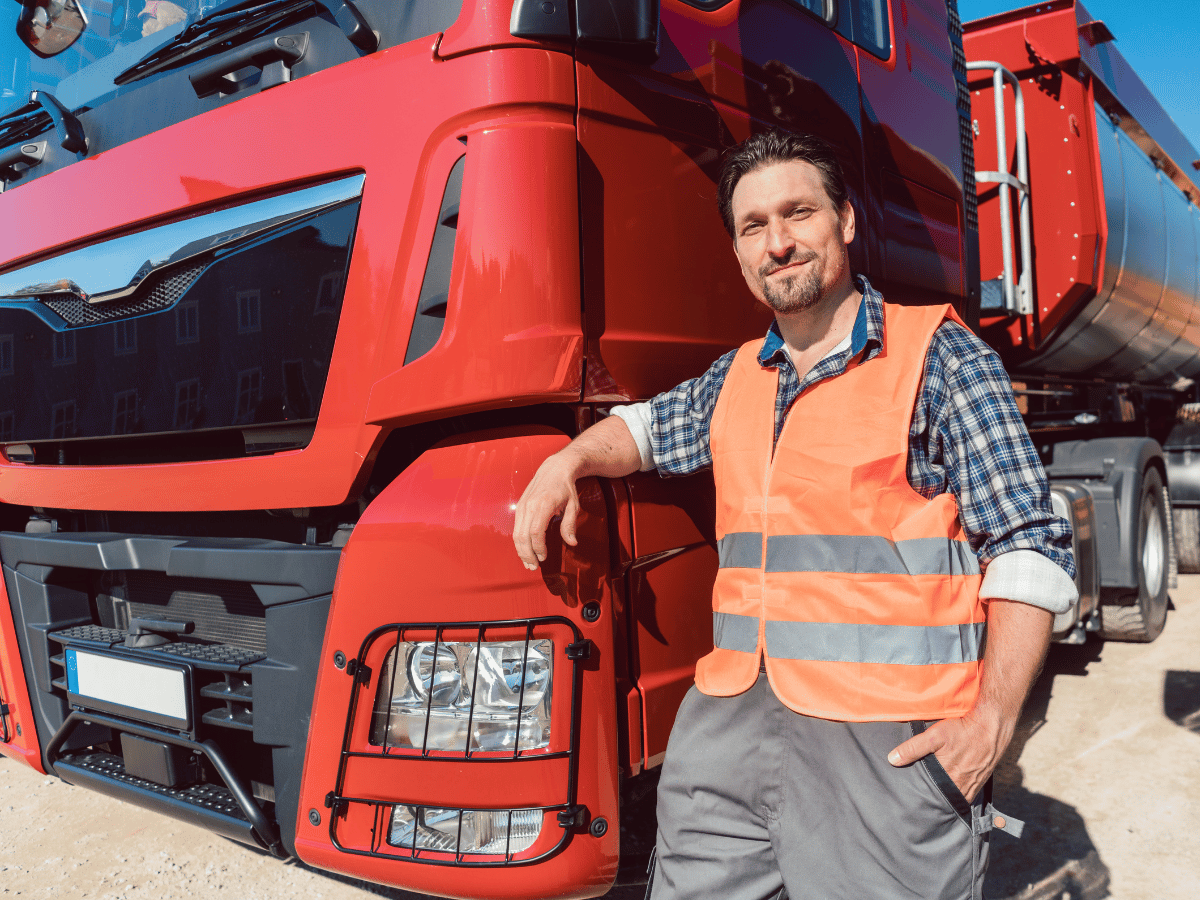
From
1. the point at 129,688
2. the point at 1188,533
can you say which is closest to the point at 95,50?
the point at 129,688

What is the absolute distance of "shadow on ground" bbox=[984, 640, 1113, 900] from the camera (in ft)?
8.05

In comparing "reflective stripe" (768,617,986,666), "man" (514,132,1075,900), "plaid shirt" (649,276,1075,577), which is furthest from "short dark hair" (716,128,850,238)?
"reflective stripe" (768,617,986,666)

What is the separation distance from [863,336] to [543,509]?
0.64 metres

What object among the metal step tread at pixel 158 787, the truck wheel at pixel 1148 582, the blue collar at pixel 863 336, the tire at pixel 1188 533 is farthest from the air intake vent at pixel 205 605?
the tire at pixel 1188 533

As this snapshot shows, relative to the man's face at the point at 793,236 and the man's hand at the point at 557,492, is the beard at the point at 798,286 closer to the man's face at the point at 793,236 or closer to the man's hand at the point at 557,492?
the man's face at the point at 793,236

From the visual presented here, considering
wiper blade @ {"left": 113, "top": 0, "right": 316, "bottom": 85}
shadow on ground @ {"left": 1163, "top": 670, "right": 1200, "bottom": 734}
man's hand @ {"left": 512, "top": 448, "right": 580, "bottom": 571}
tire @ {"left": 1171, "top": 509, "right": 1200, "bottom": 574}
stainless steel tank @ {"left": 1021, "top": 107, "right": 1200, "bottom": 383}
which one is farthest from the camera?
tire @ {"left": 1171, "top": 509, "right": 1200, "bottom": 574}

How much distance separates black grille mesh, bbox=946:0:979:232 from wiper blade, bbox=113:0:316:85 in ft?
7.06

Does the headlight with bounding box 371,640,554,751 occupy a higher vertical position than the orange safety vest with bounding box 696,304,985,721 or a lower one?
lower

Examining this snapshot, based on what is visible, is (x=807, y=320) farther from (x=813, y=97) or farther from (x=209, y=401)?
(x=209, y=401)

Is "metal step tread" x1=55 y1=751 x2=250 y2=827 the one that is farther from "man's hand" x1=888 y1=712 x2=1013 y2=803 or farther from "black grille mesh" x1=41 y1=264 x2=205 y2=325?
"man's hand" x1=888 y1=712 x2=1013 y2=803

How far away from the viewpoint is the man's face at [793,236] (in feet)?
5.35

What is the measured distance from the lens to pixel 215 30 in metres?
2.02

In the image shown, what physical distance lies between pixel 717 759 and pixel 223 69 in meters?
1.79

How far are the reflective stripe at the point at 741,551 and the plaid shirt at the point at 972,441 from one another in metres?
0.20
